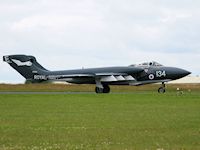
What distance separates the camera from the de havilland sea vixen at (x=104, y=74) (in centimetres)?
5434

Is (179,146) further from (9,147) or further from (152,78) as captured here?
(152,78)

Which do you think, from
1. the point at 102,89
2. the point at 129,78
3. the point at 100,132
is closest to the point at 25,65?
the point at 102,89

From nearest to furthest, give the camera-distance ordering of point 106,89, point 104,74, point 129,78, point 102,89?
1. point 129,78
2. point 104,74
3. point 102,89
4. point 106,89

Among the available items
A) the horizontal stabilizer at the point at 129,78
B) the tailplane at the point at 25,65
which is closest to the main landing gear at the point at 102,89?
the horizontal stabilizer at the point at 129,78

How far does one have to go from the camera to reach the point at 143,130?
620 inches

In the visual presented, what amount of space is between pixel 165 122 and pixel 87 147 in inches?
262

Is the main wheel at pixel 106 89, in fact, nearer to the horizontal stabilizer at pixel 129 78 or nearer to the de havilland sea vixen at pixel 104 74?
the de havilland sea vixen at pixel 104 74

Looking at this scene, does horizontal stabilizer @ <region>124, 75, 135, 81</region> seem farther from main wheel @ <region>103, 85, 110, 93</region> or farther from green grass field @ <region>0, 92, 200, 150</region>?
green grass field @ <region>0, 92, 200, 150</region>

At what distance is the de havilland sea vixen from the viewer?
54344 mm

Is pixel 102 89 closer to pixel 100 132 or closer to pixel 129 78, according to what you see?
pixel 129 78

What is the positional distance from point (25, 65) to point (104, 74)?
977 centimetres

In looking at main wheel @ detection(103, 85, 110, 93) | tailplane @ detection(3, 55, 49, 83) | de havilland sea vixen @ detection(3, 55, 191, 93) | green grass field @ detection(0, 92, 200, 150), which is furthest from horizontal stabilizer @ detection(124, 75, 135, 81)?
green grass field @ detection(0, 92, 200, 150)

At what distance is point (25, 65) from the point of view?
198ft

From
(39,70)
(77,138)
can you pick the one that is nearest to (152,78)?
(39,70)
